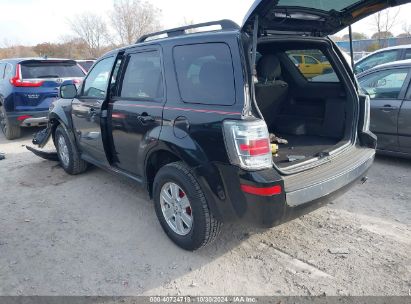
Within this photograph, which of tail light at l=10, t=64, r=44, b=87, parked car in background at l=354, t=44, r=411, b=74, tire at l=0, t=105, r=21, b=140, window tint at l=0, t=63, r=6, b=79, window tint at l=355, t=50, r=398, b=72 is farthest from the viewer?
window tint at l=355, t=50, r=398, b=72

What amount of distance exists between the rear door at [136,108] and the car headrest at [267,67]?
3.82ft

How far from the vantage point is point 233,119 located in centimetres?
250

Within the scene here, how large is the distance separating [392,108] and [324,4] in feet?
8.67

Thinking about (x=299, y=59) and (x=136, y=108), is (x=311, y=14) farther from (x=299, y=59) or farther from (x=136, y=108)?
(x=136, y=108)

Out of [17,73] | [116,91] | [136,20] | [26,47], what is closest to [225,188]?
[116,91]

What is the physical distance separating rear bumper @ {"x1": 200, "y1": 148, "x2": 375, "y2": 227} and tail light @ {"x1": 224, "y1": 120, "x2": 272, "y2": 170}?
67mm

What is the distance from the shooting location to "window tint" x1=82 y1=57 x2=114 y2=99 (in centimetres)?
415

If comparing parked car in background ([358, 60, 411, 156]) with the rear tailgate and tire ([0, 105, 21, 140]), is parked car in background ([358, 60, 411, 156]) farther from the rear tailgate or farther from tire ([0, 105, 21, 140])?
tire ([0, 105, 21, 140])

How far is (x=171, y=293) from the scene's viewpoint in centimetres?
265

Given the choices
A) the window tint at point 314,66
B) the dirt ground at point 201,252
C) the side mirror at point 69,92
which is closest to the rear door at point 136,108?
the dirt ground at point 201,252

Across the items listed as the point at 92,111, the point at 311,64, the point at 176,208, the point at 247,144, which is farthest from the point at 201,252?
the point at 311,64

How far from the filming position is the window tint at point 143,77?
3.32 meters

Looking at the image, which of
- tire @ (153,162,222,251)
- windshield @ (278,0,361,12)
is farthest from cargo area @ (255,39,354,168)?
tire @ (153,162,222,251)

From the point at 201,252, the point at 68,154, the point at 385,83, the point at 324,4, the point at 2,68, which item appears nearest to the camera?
the point at 324,4
